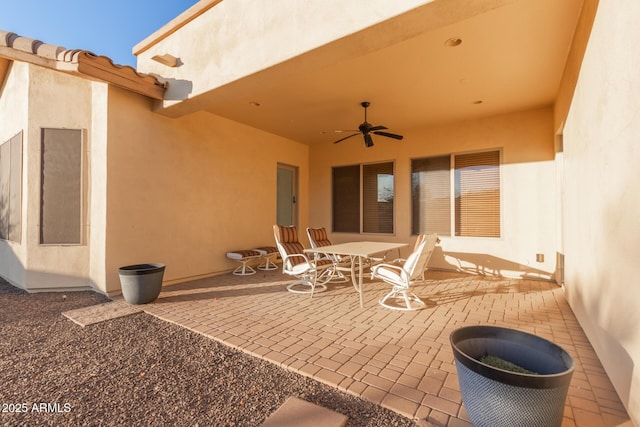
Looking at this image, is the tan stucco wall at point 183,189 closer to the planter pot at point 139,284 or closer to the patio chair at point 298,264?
the planter pot at point 139,284

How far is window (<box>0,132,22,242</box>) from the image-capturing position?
4.77 meters

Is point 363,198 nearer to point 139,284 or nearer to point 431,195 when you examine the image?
point 431,195

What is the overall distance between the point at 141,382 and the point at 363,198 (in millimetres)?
6034

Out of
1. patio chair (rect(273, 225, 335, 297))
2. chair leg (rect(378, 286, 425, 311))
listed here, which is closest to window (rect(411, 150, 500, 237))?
chair leg (rect(378, 286, 425, 311))

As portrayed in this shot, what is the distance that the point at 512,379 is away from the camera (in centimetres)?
132

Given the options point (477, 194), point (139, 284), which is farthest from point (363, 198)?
point (139, 284)

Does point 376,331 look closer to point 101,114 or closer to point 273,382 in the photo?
point 273,382

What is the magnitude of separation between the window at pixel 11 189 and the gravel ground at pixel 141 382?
2735mm

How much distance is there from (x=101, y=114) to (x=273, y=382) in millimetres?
4502

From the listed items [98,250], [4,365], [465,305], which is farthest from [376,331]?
[98,250]

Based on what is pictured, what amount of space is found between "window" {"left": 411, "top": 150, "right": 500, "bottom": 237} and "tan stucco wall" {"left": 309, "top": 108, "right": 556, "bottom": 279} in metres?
0.16

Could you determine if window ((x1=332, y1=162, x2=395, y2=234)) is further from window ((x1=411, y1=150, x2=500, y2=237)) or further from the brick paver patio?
the brick paver patio

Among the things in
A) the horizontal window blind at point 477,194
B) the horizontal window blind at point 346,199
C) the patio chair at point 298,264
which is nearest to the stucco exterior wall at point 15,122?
the patio chair at point 298,264

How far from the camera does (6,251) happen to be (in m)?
5.28
